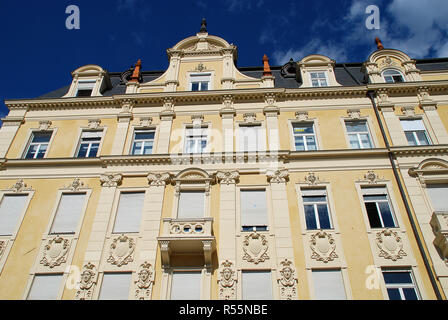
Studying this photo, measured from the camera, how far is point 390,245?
1476cm

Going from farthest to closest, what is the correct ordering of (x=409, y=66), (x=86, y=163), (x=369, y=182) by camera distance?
(x=409, y=66)
(x=86, y=163)
(x=369, y=182)

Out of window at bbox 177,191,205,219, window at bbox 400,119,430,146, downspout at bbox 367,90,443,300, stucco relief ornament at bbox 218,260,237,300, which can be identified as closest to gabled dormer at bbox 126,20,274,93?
downspout at bbox 367,90,443,300

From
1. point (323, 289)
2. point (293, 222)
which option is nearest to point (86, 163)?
point (293, 222)

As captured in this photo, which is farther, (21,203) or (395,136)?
(395,136)

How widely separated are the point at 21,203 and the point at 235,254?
9.88 metres

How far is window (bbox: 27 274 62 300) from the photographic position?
14289mm

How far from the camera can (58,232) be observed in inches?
632

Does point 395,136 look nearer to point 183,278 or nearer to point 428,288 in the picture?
point 428,288

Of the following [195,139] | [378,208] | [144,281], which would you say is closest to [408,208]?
[378,208]

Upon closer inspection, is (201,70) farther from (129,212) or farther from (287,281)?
(287,281)

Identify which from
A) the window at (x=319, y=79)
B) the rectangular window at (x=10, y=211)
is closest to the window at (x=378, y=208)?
the window at (x=319, y=79)

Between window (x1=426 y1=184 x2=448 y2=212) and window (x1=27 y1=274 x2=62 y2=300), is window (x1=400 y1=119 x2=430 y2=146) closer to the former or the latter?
window (x1=426 y1=184 x2=448 y2=212)

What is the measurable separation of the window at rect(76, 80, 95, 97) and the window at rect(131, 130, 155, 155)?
4.70 metres

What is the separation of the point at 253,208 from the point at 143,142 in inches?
271
